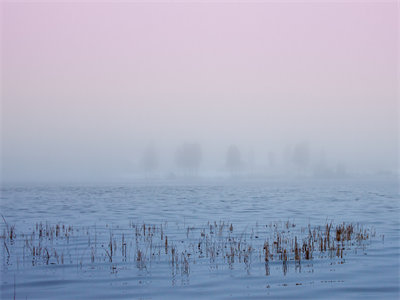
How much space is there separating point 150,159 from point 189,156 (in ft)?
→ 51.7

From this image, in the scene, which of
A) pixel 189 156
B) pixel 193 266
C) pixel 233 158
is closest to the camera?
pixel 193 266

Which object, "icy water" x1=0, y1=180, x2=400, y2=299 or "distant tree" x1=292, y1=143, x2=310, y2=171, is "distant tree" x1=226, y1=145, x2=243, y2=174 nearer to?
"distant tree" x1=292, y1=143, x2=310, y2=171

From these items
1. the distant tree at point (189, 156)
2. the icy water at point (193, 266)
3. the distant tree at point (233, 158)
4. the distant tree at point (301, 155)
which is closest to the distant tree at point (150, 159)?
the distant tree at point (189, 156)

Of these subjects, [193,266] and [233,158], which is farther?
[233,158]

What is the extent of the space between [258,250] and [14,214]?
21749mm

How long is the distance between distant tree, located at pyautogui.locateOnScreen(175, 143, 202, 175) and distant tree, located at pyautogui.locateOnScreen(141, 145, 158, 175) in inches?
341

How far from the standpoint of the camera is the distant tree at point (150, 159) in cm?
17362

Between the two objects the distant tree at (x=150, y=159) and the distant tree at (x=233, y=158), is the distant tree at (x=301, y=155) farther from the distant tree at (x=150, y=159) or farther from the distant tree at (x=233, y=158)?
the distant tree at (x=150, y=159)

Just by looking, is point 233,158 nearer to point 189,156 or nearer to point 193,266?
point 189,156

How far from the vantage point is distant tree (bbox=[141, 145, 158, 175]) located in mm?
173625

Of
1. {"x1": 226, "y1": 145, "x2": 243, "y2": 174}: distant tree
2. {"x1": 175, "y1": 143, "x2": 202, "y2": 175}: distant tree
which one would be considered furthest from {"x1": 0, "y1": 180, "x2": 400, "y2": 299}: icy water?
{"x1": 226, "y1": 145, "x2": 243, "y2": 174}: distant tree

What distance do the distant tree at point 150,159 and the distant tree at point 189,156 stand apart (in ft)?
28.4

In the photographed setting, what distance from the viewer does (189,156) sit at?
170250mm

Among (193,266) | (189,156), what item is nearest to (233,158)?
(189,156)
